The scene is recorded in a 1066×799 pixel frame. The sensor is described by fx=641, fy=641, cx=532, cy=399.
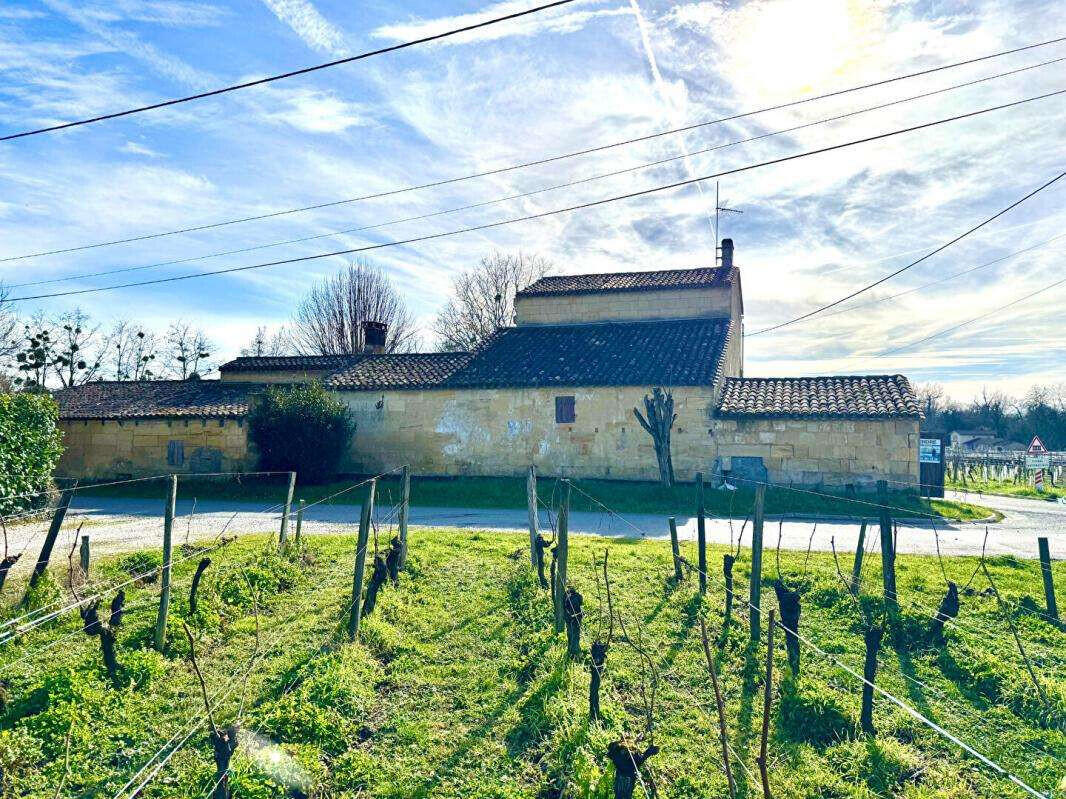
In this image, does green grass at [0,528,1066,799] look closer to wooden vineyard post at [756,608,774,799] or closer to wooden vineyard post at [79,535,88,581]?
wooden vineyard post at [79,535,88,581]

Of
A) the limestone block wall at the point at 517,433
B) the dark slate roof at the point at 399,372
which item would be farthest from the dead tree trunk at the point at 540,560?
the dark slate roof at the point at 399,372

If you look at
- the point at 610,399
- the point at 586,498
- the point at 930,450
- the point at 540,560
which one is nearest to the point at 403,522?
the point at 540,560

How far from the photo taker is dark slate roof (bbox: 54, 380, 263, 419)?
71.1 feet

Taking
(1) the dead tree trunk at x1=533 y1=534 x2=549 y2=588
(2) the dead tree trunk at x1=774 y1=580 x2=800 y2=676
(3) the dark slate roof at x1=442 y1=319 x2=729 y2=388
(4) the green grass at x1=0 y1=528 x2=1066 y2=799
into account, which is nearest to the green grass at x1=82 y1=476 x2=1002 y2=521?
(3) the dark slate roof at x1=442 y1=319 x2=729 y2=388

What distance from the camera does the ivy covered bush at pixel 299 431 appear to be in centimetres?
1998

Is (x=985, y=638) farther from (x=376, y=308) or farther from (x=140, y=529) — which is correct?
→ (x=376, y=308)

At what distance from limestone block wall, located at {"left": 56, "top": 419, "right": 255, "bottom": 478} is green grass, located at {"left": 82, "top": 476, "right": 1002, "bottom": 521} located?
95cm

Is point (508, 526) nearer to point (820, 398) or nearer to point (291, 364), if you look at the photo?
point (820, 398)

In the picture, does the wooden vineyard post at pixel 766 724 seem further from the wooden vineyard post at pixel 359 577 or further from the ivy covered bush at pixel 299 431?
the ivy covered bush at pixel 299 431

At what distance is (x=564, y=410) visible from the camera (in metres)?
20.5

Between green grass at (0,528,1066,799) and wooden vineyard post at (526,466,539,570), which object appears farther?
wooden vineyard post at (526,466,539,570)

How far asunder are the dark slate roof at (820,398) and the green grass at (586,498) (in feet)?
7.52

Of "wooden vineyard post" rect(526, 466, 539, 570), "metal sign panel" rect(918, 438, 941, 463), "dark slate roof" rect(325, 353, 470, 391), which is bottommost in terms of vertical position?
"wooden vineyard post" rect(526, 466, 539, 570)

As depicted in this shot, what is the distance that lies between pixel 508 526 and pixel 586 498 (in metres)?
4.49
